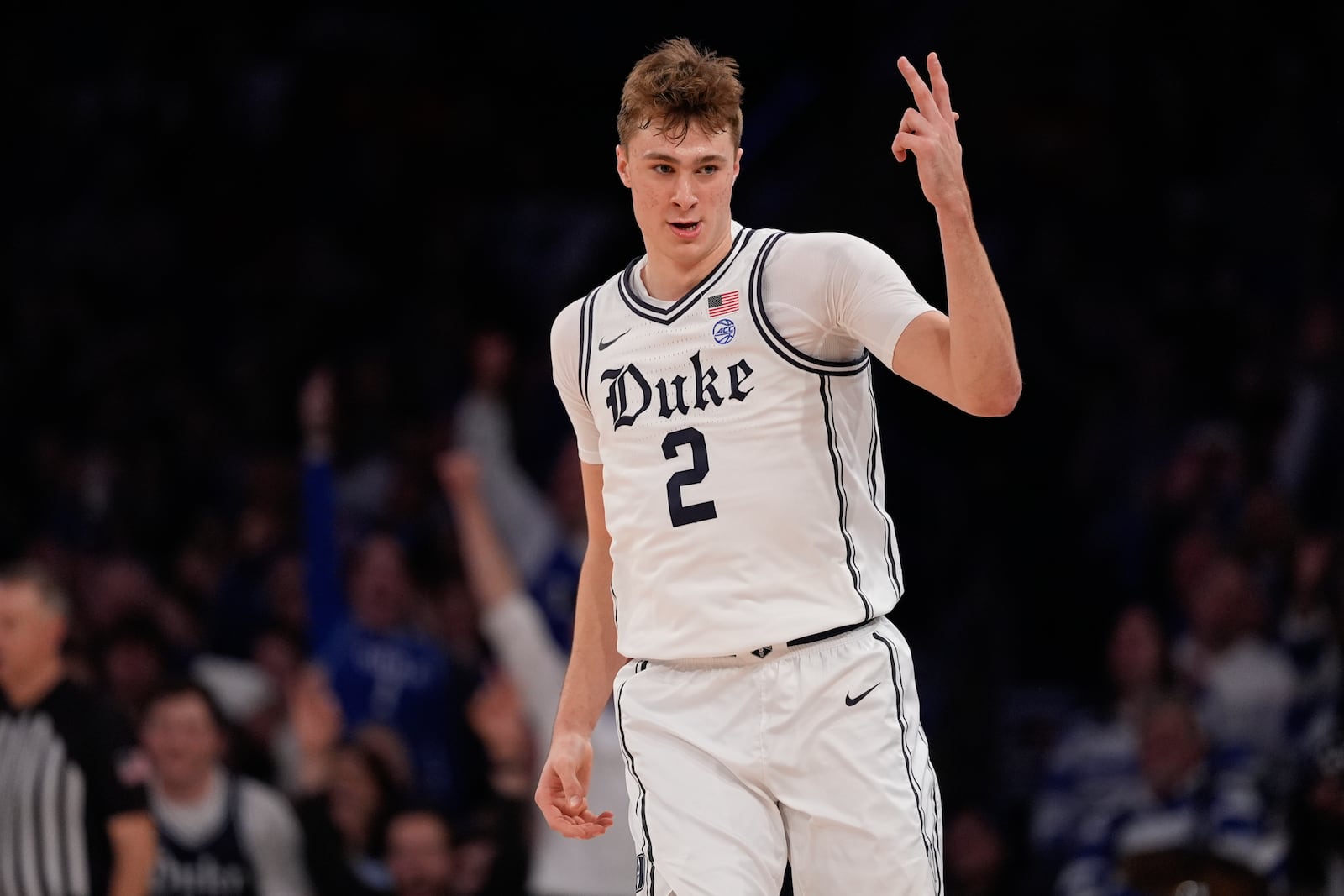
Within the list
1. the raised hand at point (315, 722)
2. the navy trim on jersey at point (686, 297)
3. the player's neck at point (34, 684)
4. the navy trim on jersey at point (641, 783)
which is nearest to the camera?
the navy trim on jersey at point (641, 783)

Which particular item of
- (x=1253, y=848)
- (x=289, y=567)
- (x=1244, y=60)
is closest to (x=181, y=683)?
(x=289, y=567)

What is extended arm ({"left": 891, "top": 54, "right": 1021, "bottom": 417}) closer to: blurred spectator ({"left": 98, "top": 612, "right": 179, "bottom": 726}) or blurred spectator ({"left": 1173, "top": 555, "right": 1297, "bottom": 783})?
blurred spectator ({"left": 1173, "top": 555, "right": 1297, "bottom": 783})

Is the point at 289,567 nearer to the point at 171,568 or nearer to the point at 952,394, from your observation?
the point at 171,568

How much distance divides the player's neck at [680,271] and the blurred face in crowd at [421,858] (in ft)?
14.7

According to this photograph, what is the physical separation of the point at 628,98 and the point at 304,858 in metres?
5.16

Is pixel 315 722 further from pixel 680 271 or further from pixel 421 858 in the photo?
pixel 680 271

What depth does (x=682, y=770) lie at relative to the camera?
3688mm

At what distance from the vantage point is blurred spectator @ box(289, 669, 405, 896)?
7906 mm

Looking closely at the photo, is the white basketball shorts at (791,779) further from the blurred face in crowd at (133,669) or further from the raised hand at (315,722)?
the blurred face in crowd at (133,669)

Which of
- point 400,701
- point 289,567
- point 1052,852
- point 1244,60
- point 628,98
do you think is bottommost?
point 1052,852

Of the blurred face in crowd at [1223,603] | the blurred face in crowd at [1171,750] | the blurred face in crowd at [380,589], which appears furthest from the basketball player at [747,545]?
the blurred face in crowd at [380,589]

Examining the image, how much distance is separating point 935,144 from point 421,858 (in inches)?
209

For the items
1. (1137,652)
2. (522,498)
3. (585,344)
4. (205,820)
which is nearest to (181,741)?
(205,820)

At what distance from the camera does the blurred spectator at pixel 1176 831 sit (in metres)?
6.71
